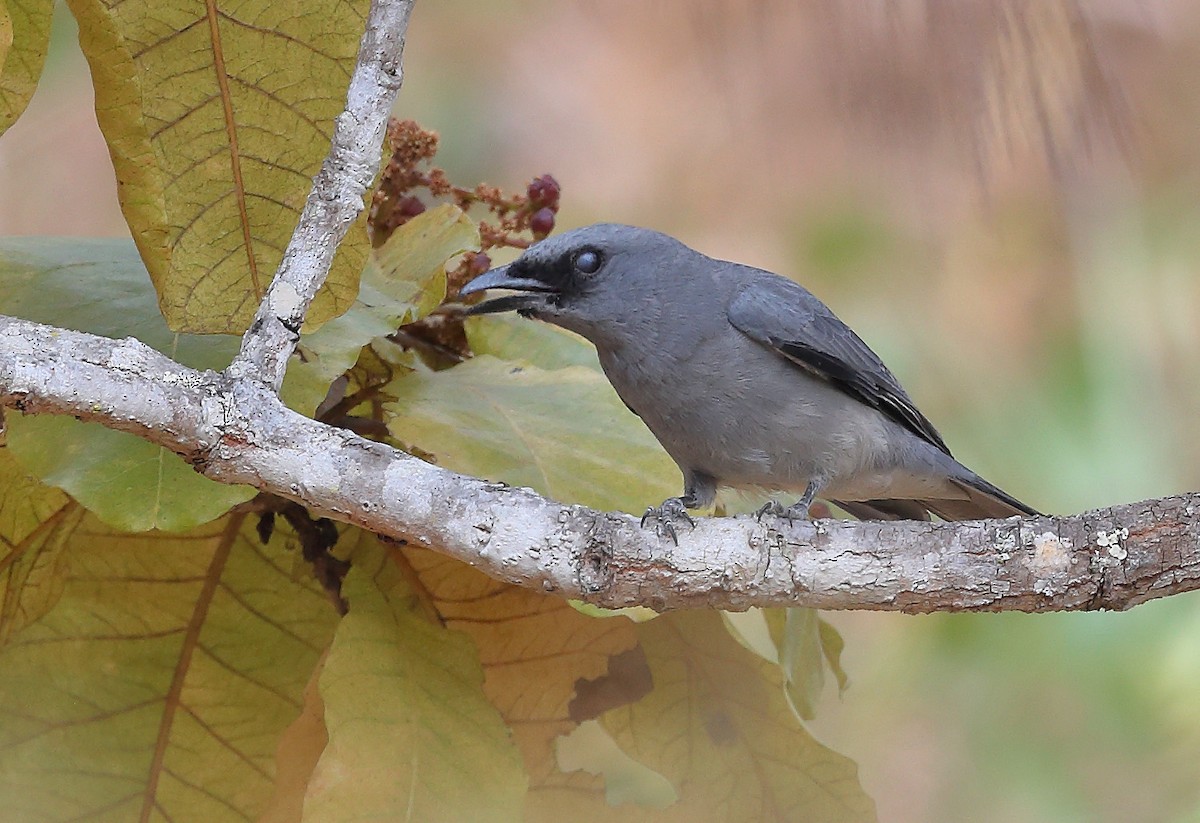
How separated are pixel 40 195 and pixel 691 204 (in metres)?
1.92

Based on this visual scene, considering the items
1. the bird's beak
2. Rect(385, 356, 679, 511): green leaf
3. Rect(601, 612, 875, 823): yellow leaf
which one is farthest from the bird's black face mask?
Rect(601, 612, 875, 823): yellow leaf

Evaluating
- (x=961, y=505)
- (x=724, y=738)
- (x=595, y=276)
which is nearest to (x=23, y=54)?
(x=595, y=276)

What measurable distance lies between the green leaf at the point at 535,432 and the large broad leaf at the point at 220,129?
189 millimetres

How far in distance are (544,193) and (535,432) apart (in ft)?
1.34

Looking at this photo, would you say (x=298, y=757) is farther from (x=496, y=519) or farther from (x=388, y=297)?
(x=388, y=297)

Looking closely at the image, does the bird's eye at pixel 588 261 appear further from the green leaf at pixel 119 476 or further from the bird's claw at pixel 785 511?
the green leaf at pixel 119 476

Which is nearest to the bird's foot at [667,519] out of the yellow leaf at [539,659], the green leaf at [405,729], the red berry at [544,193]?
the yellow leaf at [539,659]

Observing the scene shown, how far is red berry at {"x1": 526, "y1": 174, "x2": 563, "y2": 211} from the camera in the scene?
70.2 inches

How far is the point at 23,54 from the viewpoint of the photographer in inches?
57.6

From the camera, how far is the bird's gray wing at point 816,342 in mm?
2039

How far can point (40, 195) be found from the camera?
3518 millimetres

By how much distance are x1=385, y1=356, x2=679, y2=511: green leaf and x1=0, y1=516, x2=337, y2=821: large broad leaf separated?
0.31 meters

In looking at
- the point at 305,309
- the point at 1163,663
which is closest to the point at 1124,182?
the point at 305,309

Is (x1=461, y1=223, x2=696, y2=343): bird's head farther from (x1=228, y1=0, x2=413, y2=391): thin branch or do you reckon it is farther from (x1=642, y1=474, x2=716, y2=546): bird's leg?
(x1=228, y1=0, x2=413, y2=391): thin branch
